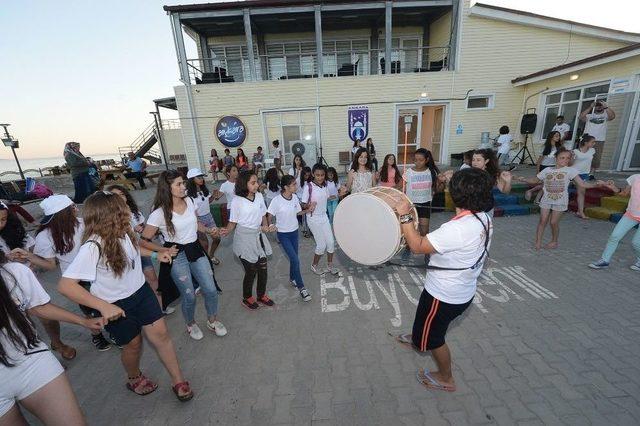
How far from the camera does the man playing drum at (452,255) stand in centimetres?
199

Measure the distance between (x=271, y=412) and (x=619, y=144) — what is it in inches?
464

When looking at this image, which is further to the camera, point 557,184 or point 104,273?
point 557,184

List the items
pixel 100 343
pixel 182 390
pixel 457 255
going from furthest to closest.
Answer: pixel 100 343, pixel 182 390, pixel 457 255

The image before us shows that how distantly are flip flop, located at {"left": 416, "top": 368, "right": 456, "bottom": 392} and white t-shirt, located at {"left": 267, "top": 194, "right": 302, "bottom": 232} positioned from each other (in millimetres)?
2255

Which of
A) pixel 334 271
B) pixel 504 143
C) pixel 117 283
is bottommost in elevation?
pixel 334 271

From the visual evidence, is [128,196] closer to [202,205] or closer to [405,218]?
[202,205]

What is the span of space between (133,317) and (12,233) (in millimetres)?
1911

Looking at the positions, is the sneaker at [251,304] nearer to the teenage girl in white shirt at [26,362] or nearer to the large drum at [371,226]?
the large drum at [371,226]

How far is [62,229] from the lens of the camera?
9.25ft

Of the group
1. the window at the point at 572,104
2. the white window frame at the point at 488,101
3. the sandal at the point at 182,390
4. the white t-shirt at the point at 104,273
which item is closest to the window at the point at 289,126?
the white window frame at the point at 488,101

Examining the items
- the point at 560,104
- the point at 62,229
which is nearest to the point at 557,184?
the point at 62,229

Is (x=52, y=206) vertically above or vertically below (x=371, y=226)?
above

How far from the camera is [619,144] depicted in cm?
833

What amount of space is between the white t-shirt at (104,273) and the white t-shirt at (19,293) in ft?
0.72
